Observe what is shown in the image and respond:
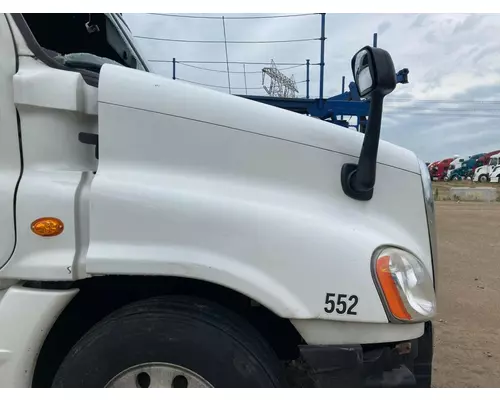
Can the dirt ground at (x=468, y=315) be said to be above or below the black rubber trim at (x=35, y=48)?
below

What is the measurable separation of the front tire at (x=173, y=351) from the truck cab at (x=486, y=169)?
39777 millimetres

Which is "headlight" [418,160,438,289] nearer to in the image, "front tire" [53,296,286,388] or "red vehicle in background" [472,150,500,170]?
"front tire" [53,296,286,388]

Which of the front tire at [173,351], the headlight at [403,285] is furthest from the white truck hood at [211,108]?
the front tire at [173,351]

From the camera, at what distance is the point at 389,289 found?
66.2 inches

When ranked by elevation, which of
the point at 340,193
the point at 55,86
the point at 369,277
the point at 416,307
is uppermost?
the point at 55,86

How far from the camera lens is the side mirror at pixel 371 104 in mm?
1705

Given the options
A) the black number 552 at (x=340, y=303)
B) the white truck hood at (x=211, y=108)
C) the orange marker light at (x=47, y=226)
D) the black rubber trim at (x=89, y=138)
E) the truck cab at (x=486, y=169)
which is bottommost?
the black number 552 at (x=340, y=303)

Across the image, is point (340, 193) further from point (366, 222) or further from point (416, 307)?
point (416, 307)

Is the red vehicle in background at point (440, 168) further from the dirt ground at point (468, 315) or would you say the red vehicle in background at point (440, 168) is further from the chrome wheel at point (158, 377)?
the chrome wheel at point (158, 377)

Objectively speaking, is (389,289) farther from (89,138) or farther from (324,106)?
(324,106)

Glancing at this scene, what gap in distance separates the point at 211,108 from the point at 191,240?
1.78 ft

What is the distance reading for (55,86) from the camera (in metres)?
1.77
